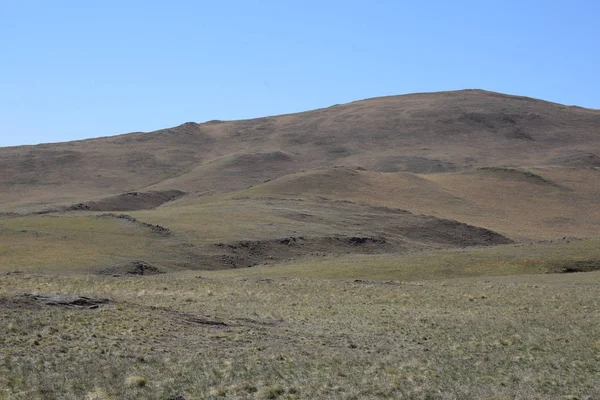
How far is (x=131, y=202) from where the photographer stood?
89.3m

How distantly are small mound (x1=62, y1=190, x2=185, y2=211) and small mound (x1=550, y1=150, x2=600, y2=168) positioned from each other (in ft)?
189

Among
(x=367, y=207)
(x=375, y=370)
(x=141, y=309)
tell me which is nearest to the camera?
(x=375, y=370)

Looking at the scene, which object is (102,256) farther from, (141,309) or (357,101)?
(357,101)

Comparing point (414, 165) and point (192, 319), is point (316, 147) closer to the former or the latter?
point (414, 165)

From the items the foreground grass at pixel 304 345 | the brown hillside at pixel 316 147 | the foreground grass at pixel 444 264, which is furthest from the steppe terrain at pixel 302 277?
the brown hillside at pixel 316 147

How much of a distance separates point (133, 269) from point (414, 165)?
80301 millimetres

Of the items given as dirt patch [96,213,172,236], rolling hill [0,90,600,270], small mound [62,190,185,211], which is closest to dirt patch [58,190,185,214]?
small mound [62,190,185,211]

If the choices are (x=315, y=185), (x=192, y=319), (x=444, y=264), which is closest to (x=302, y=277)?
(x=444, y=264)

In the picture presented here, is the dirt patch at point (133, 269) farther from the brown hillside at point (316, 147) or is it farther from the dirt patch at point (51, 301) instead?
the brown hillside at point (316, 147)

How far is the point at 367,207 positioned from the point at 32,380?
62.0 meters

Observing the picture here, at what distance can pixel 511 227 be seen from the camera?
75.0 m

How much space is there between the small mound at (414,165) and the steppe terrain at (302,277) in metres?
0.46

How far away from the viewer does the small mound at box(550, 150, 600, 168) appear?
117700mm

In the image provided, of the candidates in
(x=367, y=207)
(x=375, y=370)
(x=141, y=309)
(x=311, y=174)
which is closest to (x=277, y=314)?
(x=141, y=309)
